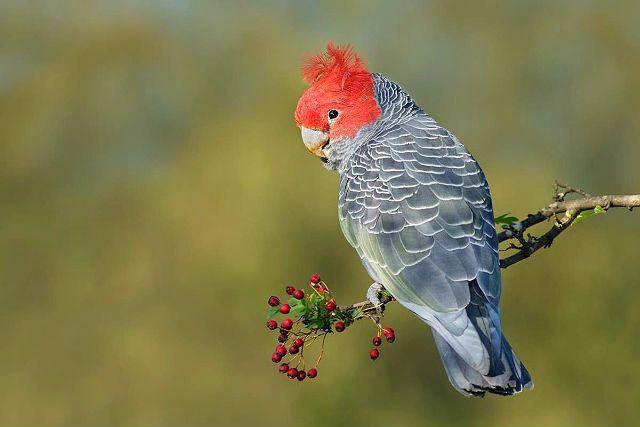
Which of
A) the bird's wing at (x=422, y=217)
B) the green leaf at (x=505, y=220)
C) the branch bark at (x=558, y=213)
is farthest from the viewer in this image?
the green leaf at (x=505, y=220)

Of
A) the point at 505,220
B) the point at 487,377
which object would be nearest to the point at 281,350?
the point at 487,377

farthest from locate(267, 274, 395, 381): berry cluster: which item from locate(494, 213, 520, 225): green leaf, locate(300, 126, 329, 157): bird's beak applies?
locate(300, 126, 329, 157): bird's beak

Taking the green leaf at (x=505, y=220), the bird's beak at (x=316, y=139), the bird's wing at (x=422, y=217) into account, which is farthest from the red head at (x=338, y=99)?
the green leaf at (x=505, y=220)

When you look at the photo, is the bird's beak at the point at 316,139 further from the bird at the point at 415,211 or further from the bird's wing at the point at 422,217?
the bird's wing at the point at 422,217

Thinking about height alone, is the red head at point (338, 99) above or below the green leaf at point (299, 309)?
above

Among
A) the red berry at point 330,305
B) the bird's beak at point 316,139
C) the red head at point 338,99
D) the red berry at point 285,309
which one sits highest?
the red head at point 338,99

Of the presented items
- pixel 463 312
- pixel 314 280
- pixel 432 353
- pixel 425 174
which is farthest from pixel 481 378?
pixel 432 353

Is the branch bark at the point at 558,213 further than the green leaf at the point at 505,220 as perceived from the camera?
No

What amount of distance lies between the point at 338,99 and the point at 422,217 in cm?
81

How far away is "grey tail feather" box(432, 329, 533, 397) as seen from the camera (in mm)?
2373

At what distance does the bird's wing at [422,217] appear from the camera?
262 centimetres

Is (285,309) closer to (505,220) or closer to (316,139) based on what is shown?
(505,220)

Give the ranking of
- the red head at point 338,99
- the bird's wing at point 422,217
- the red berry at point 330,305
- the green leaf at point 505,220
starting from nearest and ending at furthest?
the red berry at point 330,305
the bird's wing at point 422,217
the green leaf at point 505,220
the red head at point 338,99

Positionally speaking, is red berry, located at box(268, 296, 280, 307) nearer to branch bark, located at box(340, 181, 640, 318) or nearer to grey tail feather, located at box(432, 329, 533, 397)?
branch bark, located at box(340, 181, 640, 318)
